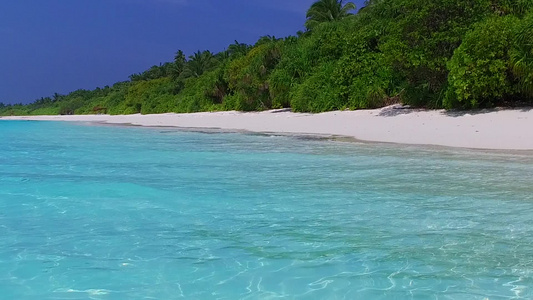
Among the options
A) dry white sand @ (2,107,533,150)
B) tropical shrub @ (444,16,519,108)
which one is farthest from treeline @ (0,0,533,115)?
dry white sand @ (2,107,533,150)

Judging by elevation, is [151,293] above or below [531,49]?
below

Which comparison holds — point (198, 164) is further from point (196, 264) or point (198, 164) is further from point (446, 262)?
point (446, 262)

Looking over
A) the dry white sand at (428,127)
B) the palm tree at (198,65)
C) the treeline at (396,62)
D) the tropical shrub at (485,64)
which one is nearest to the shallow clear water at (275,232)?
the dry white sand at (428,127)

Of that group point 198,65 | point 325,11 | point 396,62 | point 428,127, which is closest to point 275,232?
point 428,127

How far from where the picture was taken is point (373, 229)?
4242 millimetres

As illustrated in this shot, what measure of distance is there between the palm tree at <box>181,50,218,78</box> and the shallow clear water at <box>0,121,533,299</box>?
51.2 m

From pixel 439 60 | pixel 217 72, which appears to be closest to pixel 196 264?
pixel 439 60

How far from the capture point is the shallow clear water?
10.1 feet

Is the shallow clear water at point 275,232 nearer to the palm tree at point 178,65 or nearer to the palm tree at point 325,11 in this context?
the palm tree at point 325,11

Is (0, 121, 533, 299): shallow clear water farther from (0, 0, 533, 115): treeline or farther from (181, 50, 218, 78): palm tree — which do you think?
(181, 50, 218, 78): palm tree

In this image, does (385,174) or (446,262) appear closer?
(446,262)

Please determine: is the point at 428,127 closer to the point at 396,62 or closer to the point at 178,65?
the point at 396,62

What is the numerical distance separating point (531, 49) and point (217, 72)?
27.9 metres

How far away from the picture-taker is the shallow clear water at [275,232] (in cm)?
308
